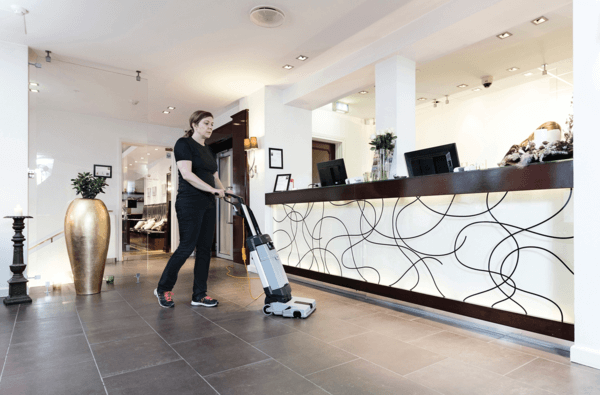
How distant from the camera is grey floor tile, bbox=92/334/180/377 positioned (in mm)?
1748

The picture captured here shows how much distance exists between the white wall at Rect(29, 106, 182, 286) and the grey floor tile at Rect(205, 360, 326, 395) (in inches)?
112

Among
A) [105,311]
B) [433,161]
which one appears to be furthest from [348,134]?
[105,311]

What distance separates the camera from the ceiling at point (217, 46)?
3.12 meters

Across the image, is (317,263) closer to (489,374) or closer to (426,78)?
(489,374)

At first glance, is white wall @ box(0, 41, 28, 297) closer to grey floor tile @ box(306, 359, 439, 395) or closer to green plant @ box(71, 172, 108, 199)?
green plant @ box(71, 172, 108, 199)

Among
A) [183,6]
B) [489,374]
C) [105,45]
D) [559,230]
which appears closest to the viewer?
[489,374]

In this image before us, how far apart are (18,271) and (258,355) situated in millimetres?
2731

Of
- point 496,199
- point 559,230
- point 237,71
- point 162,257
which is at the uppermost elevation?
point 237,71

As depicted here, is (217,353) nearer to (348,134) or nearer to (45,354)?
(45,354)

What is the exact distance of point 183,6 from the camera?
307 centimetres

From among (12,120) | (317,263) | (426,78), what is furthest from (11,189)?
(426,78)

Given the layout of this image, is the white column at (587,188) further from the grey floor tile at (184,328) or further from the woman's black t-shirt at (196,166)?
the woman's black t-shirt at (196,166)

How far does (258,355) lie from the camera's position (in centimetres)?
188

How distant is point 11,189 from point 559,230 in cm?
455
